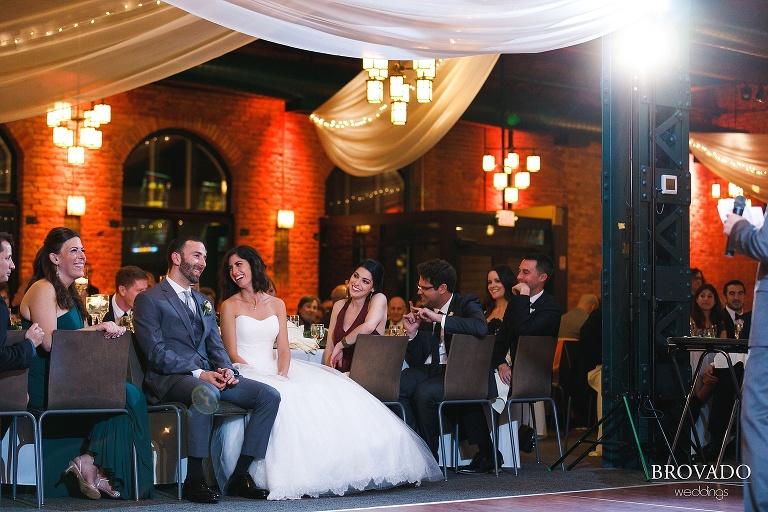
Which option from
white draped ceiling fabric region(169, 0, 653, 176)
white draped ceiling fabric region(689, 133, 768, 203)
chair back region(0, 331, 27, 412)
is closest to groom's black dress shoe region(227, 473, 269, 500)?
chair back region(0, 331, 27, 412)

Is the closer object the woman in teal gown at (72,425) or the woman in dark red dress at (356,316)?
the woman in teal gown at (72,425)

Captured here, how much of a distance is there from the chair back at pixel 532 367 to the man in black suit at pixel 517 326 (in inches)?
6.1

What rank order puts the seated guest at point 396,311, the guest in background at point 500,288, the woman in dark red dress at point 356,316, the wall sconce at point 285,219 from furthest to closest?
1. the wall sconce at point 285,219
2. the seated guest at point 396,311
3. the guest in background at point 500,288
4. the woman in dark red dress at point 356,316

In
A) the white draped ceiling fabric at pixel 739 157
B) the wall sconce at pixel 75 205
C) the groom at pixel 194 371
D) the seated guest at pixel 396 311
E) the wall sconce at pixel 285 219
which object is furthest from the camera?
the wall sconce at pixel 285 219

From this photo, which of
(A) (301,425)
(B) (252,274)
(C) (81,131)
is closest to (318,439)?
(A) (301,425)

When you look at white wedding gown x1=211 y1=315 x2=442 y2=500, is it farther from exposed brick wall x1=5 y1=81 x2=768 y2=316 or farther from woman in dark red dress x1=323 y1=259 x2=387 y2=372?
exposed brick wall x1=5 y1=81 x2=768 y2=316

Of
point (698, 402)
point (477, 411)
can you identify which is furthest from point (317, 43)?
point (698, 402)

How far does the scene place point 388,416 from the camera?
20.1 feet

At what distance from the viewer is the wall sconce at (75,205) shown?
12594mm

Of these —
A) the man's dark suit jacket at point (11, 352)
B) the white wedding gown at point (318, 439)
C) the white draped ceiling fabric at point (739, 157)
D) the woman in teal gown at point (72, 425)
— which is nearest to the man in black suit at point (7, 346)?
the man's dark suit jacket at point (11, 352)

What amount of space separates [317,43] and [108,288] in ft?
27.1

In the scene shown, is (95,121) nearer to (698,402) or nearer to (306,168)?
(306,168)

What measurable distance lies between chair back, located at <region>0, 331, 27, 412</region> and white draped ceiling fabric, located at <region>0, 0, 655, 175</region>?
5.18 ft

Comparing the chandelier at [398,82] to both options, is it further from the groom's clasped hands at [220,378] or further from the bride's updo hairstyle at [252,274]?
the groom's clasped hands at [220,378]
